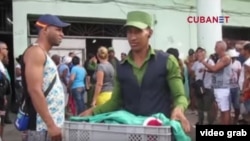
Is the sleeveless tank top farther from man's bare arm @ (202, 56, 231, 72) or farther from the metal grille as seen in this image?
the metal grille

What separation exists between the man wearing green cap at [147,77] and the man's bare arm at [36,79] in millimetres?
705

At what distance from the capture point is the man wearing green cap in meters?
3.21

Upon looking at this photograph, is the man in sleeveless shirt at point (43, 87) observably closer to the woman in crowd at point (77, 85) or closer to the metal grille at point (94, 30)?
the woman in crowd at point (77, 85)

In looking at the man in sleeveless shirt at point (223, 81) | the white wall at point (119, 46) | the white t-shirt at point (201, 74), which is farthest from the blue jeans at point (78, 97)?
the white wall at point (119, 46)

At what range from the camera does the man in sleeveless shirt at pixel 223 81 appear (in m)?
8.37

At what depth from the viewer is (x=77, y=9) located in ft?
48.9

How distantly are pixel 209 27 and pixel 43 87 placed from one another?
10494mm

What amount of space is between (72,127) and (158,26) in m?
13.9

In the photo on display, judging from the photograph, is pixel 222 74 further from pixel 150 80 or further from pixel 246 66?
pixel 150 80

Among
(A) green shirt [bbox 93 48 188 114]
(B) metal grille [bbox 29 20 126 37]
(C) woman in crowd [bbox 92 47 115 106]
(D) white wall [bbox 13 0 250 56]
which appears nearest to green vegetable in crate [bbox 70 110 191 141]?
(A) green shirt [bbox 93 48 188 114]

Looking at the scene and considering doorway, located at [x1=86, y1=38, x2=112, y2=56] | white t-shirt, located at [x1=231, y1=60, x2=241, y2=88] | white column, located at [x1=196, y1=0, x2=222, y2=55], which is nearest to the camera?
white t-shirt, located at [x1=231, y1=60, x2=241, y2=88]

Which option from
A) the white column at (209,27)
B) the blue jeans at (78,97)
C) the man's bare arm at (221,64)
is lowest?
the blue jeans at (78,97)


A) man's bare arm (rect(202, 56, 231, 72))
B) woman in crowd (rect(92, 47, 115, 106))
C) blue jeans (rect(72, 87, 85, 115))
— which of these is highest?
man's bare arm (rect(202, 56, 231, 72))

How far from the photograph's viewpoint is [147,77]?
326cm
